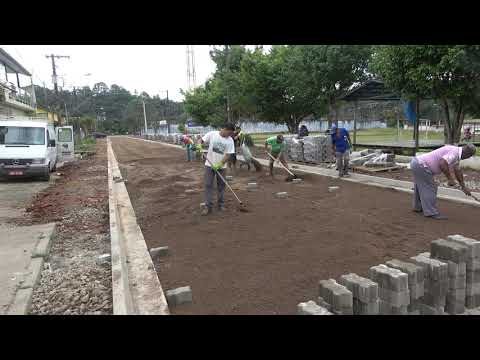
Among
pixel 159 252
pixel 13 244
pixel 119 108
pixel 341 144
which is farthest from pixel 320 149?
pixel 119 108

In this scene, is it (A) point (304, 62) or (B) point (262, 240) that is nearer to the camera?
(B) point (262, 240)

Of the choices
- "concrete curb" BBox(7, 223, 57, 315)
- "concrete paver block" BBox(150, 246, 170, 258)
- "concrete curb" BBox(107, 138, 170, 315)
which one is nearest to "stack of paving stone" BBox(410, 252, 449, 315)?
"concrete curb" BBox(107, 138, 170, 315)

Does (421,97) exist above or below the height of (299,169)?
above

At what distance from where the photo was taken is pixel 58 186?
35.4 feet

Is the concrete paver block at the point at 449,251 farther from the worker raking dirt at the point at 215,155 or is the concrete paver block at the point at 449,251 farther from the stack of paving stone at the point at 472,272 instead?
the worker raking dirt at the point at 215,155

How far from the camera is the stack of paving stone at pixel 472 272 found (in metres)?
2.78

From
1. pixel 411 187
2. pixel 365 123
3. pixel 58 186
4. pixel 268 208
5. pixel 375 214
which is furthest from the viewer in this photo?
pixel 365 123

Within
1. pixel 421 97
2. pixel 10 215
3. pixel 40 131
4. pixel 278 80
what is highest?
pixel 278 80

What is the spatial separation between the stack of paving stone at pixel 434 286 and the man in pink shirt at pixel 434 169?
8.94 ft

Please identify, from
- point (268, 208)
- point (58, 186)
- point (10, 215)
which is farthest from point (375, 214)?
point (58, 186)

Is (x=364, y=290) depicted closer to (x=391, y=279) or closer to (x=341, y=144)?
→ (x=391, y=279)

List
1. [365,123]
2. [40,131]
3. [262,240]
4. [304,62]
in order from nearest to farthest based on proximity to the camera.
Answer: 1. [262,240]
2. [40,131]
3. [304,62]
4. [365,123]

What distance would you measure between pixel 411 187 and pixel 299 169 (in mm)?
4558

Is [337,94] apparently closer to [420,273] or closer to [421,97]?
[421,97]
